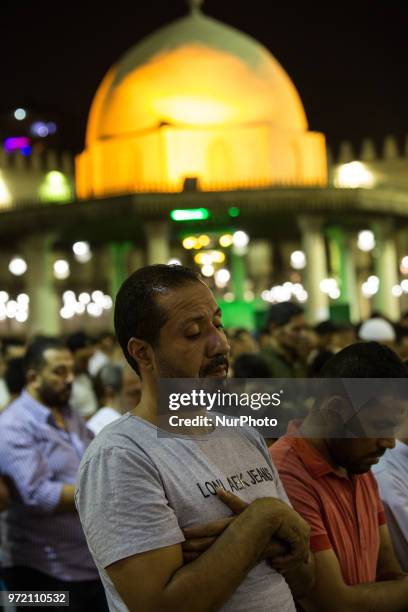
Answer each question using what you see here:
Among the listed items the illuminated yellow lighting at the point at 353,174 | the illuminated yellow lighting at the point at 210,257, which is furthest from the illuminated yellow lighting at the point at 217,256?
the illuminated yellow lighting at the point at 353,174

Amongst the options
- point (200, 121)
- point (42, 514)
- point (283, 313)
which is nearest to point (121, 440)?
point (42, 514)

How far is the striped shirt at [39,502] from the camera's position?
187 inches

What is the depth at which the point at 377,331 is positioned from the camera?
9289 millimetres

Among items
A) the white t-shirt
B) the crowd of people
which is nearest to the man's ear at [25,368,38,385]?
the crowd of people

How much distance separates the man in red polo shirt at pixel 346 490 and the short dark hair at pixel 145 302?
25.0 inches

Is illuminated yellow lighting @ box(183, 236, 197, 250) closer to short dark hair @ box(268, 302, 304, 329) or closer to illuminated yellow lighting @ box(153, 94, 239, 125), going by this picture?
illuminated yellow lighting @ box(153, 94, 239, 125)

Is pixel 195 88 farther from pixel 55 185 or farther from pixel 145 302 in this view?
pixel 145 302

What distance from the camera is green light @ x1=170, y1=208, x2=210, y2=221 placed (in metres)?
26.2

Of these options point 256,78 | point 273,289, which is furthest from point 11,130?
point 256,78

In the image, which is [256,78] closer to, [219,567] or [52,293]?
[52,293]

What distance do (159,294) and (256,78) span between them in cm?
3225

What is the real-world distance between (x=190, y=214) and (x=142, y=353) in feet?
77.9

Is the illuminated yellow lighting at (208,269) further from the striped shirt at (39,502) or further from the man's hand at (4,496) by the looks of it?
the man's hand at (4,496)

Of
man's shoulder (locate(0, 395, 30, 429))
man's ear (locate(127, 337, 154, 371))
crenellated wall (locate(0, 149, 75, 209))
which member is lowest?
man's shoulder (locate(0, 395, 30, 429))
